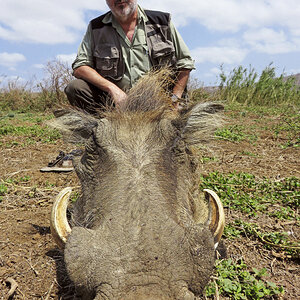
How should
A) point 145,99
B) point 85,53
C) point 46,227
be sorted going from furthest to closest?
point 85,53 → point 46,227 → point 145,99

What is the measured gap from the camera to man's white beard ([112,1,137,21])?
3828mm

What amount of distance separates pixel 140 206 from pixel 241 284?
3.13ft

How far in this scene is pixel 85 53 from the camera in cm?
393

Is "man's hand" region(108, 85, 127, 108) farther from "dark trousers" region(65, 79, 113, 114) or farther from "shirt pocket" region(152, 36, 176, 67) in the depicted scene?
"shirt pocket" region(152, 36, 176, 67)

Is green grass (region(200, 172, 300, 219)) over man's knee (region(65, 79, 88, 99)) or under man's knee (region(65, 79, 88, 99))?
under

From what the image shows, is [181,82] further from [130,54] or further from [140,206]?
[140,206]

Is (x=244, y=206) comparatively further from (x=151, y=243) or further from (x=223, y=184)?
(x=151, y=243)

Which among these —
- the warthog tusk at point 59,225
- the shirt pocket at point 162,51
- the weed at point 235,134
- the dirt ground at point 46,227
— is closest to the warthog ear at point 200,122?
the dirt ground at point 46,227

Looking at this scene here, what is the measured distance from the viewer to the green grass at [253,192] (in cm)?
319

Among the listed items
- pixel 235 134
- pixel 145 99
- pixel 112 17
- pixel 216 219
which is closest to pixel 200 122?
pixel 145 99

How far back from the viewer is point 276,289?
82.5 inches

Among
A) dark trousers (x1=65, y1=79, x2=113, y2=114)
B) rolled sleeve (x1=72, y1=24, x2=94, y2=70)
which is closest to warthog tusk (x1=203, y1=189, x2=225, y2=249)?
dark trousers (x1=65, y1=79, x2=113, y2=114)

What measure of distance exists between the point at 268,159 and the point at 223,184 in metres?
1.55

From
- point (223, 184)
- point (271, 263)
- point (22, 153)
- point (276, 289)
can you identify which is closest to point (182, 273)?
point (276, 289)
